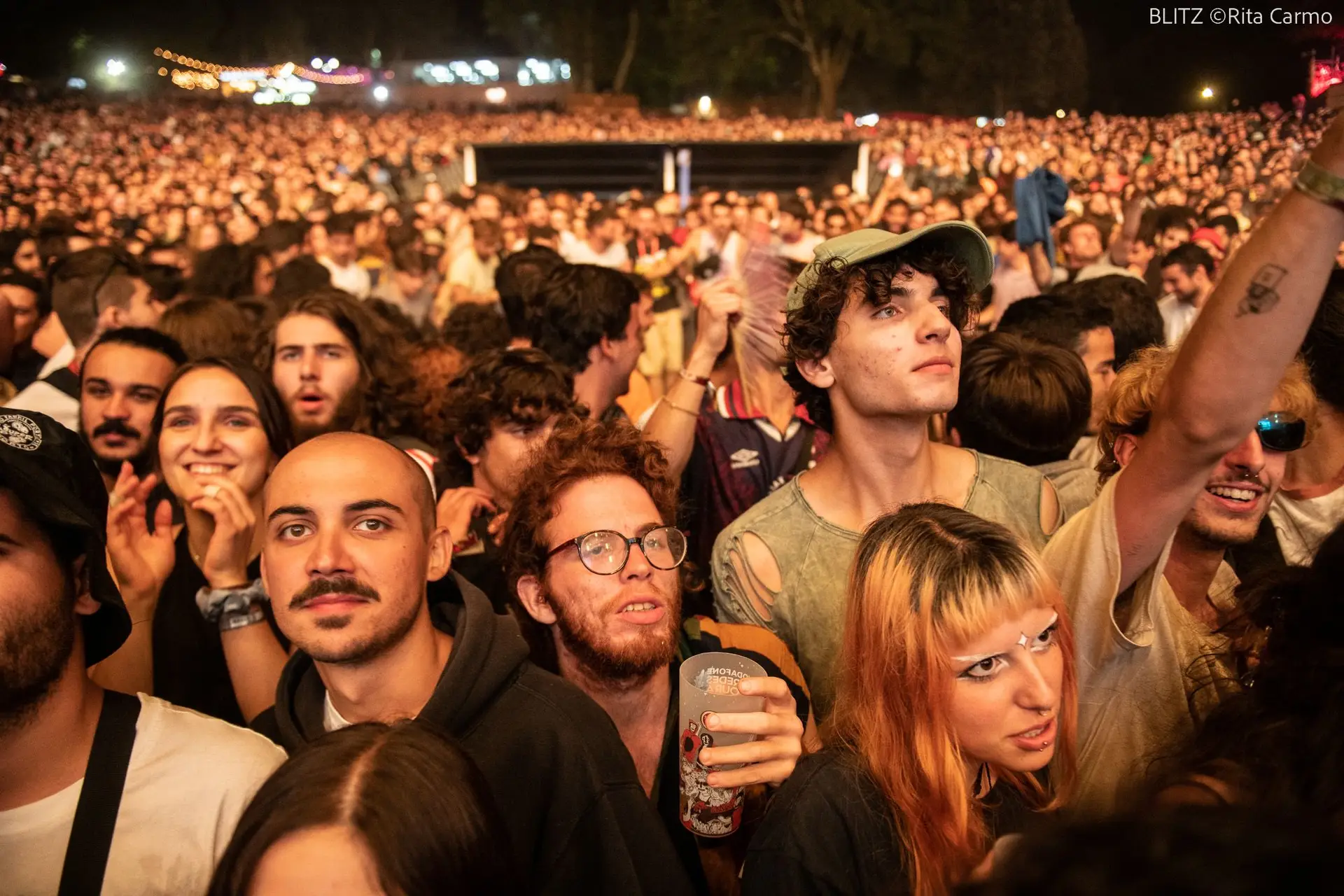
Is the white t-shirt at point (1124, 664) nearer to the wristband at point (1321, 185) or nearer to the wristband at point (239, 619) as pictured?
the wristband at point (1321, 185)

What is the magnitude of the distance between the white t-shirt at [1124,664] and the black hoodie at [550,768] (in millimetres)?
759

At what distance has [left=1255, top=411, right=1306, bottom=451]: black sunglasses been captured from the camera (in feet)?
7.13

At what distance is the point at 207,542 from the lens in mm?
2893

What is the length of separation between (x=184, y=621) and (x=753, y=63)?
19.7m

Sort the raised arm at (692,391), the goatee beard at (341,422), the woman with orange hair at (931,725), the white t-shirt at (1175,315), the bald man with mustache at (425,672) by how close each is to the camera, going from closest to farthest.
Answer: the woman with orange hair at (931,725) → the bald man with mustache at (425,672) → the raised arm at (692,391) → the goatee beard at (341,422) → the white t-shirt at (1175,315)

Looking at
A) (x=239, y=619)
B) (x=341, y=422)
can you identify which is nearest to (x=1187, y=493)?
(x=239, y=619)

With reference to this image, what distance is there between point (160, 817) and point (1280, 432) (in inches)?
87.5

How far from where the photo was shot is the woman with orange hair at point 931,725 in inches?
63.3

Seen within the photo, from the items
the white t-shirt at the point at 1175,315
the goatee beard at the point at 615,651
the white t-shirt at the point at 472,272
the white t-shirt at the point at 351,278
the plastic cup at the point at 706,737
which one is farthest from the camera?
the white t-shirt at the point at 472,272

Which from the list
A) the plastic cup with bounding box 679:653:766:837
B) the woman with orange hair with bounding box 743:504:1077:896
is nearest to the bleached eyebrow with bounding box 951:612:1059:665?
the woman with orange hair with bounding box 743:504:1077:896

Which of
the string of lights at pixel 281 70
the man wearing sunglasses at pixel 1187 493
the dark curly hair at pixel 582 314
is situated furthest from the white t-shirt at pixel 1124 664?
the string of lights at pixel 281 70

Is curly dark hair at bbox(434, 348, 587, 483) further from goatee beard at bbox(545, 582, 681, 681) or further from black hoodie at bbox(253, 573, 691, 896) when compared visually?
black hoodie at bbox(253, 573, 691, 896)

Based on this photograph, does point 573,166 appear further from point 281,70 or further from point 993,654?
point 993,654

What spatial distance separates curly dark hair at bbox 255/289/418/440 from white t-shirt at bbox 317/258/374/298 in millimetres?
3516
